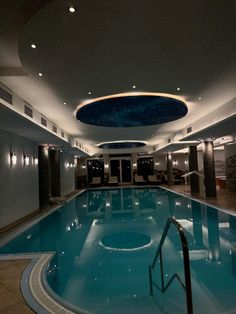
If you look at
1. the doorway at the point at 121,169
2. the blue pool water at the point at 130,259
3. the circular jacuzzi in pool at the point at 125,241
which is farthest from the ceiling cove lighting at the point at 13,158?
the doorway at the point at 121,169

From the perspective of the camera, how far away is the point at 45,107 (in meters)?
7.10

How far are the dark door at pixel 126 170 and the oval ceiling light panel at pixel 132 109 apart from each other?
1631 centimetres

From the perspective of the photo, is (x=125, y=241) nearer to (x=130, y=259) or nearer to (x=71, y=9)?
(x=130, y=259)

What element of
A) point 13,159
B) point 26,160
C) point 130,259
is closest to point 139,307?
point 130,259

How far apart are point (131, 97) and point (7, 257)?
4618 millimetres

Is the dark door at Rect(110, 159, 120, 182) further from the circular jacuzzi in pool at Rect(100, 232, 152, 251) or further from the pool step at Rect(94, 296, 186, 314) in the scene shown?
the pool step at Rect(94, 296, 186, 314)

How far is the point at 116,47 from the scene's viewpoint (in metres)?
3.54

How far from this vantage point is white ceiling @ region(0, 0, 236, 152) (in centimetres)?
274

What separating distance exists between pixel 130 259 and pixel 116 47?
384 cm

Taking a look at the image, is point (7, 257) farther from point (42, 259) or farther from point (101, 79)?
point (101, 79)

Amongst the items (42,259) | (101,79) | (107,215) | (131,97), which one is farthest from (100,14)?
(107,215)

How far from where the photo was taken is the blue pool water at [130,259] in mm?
3004

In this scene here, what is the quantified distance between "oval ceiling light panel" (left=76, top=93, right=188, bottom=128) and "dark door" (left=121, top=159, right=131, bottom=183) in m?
16.3

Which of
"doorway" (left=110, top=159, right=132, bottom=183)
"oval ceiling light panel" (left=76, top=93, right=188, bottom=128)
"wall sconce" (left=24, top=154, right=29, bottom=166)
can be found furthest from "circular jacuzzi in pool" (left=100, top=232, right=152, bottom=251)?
"doorway" (left=110, top=159, right=132, bottom=183)
